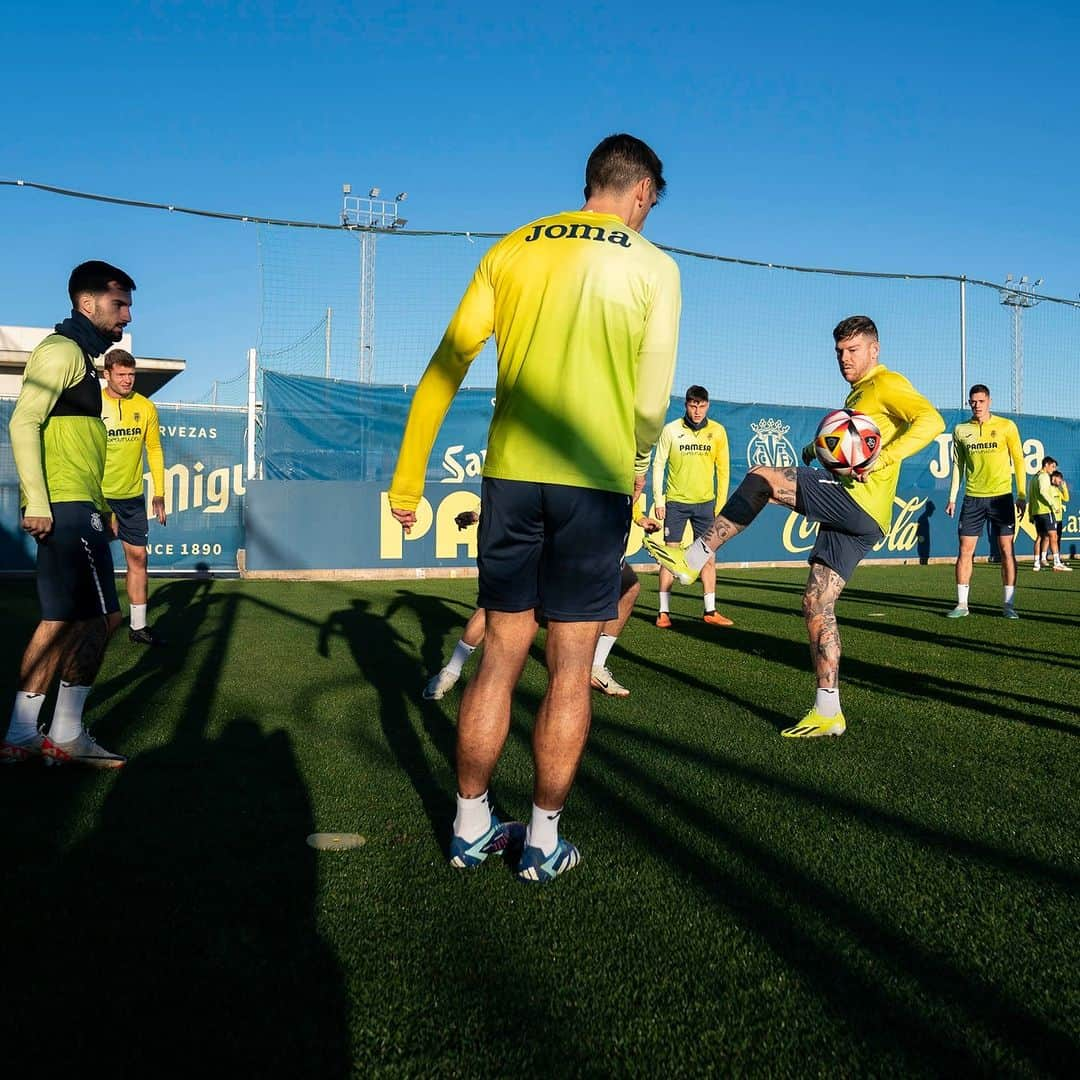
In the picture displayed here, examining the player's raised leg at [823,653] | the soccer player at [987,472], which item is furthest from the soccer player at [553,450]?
the soccer player at [987,472]

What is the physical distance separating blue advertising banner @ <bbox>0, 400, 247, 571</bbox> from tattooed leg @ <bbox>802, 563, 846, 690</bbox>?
11.7m

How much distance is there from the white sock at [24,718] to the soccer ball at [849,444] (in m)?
3.74

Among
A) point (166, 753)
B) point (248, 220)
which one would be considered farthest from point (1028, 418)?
point (166, 753)

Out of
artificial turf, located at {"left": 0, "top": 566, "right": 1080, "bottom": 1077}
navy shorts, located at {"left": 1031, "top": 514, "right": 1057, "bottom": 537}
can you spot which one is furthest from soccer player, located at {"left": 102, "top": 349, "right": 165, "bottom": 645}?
navy shorts, located at {"left": 1031, "top": 514, "right": 1057, "bottom": 537}

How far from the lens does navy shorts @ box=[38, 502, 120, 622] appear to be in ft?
13.1

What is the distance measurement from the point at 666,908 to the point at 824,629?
263 cm

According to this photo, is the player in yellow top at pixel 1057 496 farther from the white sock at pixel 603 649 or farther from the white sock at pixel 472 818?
the white sock at pixel 472 818

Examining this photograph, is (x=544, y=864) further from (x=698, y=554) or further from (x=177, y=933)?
(x=698, y=554)

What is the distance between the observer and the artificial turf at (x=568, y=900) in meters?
1.91

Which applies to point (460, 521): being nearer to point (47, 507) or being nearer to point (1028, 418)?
point (47, 507)

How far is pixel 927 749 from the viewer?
14.2ft

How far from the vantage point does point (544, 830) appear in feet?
9.06

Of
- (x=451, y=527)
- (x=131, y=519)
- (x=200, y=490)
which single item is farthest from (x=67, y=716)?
(x=200, y=490)

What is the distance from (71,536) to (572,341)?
96.6 inches
